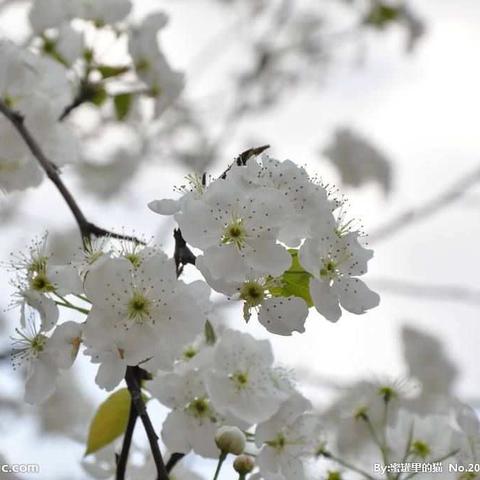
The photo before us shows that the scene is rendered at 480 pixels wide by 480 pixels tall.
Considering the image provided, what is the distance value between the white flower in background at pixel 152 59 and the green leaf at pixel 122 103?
0.14 feet

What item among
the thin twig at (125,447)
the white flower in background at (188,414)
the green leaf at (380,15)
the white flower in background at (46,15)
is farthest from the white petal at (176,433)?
the green leaf at (380,15)

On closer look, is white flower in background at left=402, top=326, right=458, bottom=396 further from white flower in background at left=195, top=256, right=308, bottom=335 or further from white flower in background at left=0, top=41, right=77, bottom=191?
white flower in background at left=195, top=256, right=308, bottom=335

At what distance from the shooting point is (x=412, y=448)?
104 cm

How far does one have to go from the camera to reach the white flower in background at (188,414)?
33.6 inches

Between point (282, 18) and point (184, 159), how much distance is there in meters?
0.62

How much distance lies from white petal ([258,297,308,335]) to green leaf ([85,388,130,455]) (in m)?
0.27

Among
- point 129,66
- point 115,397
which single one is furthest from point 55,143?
point 115,397

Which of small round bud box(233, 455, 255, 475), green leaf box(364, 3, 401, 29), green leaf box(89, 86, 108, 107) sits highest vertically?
green leaf box(364, 3, 401, 29)

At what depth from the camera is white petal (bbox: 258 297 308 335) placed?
735mm

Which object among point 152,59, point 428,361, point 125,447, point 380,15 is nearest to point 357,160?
point 380,15

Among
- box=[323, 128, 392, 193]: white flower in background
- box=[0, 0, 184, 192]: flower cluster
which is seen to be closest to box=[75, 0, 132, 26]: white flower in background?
box=[0, 0, 184, 192]: flower cluster

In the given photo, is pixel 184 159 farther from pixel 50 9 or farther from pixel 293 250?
pixel 293 250

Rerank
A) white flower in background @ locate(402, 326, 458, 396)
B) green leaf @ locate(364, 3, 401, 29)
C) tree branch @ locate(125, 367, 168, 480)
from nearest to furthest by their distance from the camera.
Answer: tree branch @ locate(125, 367, 168, 480), green leaf @ locate(364, 3, 401, 29), white flower in background @ locate(402, 326, 458, 396)

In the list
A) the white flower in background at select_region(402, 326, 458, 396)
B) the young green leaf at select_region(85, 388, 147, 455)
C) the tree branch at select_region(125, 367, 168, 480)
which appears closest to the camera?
the tree branch at select_region(125, 367, 168, 480)
